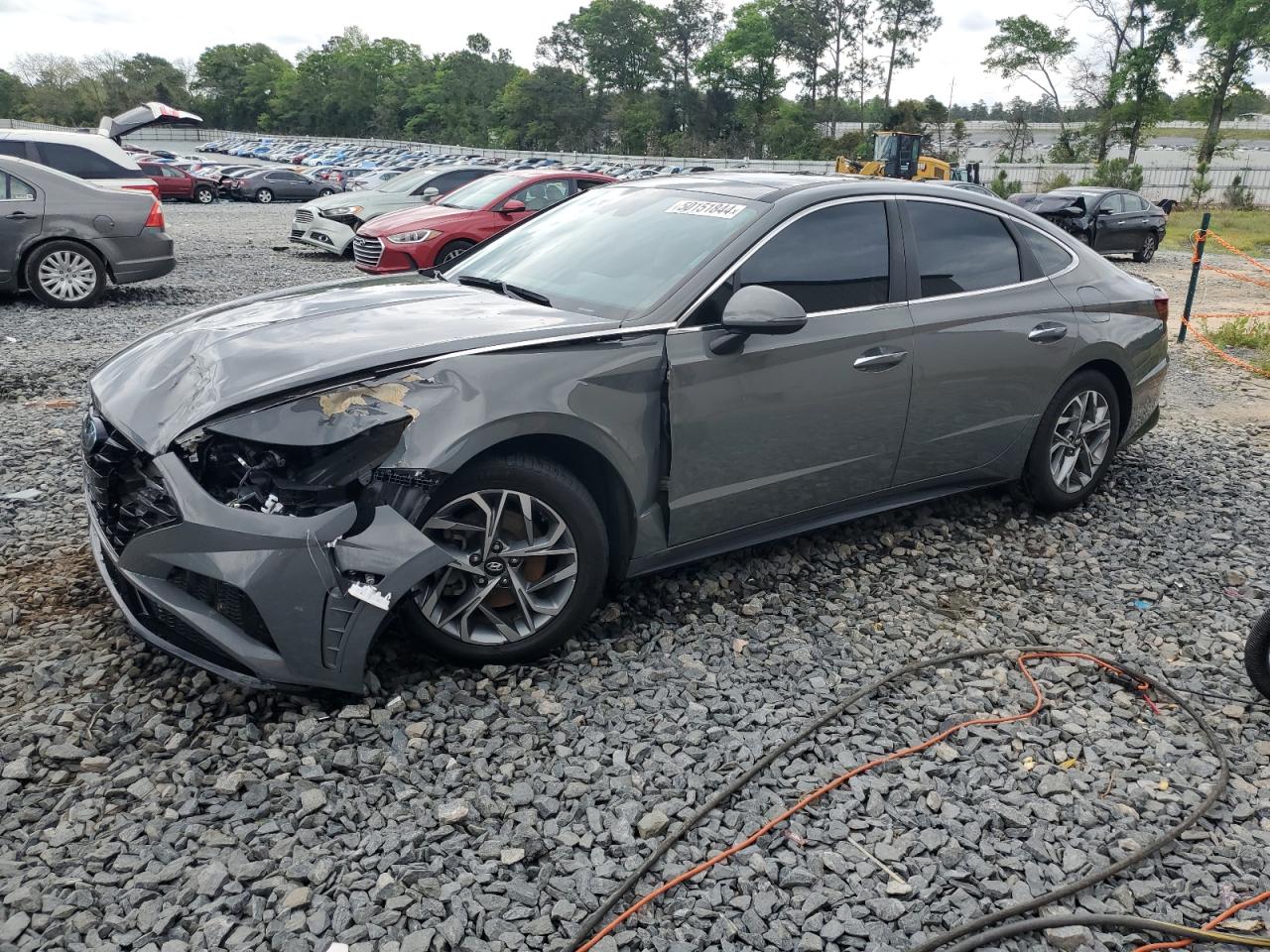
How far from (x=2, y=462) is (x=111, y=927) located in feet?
12.6

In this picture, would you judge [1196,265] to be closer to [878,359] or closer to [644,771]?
[878,359]

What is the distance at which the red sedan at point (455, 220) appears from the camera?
1213 centimetres

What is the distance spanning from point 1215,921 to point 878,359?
228 centimetres

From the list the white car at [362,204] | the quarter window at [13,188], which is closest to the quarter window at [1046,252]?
the quarter window at [13,188]

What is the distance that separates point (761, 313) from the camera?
3.46 metres

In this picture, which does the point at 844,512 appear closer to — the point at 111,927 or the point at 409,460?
the point at 409,460

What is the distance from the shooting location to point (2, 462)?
5246mm

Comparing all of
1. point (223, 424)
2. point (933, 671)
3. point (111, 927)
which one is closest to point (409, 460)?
point (223, 424)

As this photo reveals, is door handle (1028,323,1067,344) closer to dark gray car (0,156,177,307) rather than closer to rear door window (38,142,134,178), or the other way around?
dark gray car (0,156,177,307)

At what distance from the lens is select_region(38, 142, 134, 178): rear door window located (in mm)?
11102

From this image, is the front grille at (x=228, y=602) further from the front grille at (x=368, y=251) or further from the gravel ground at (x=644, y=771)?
the front grille at (x=368, y=251)

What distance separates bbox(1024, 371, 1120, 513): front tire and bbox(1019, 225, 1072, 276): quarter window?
0.57 m

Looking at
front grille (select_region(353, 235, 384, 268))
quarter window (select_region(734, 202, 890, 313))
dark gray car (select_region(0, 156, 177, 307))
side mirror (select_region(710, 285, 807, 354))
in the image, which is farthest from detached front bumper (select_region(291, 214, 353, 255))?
side mirror (select_region(710, 285, 807, 354))

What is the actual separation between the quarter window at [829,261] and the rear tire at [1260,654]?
6.09 ft
